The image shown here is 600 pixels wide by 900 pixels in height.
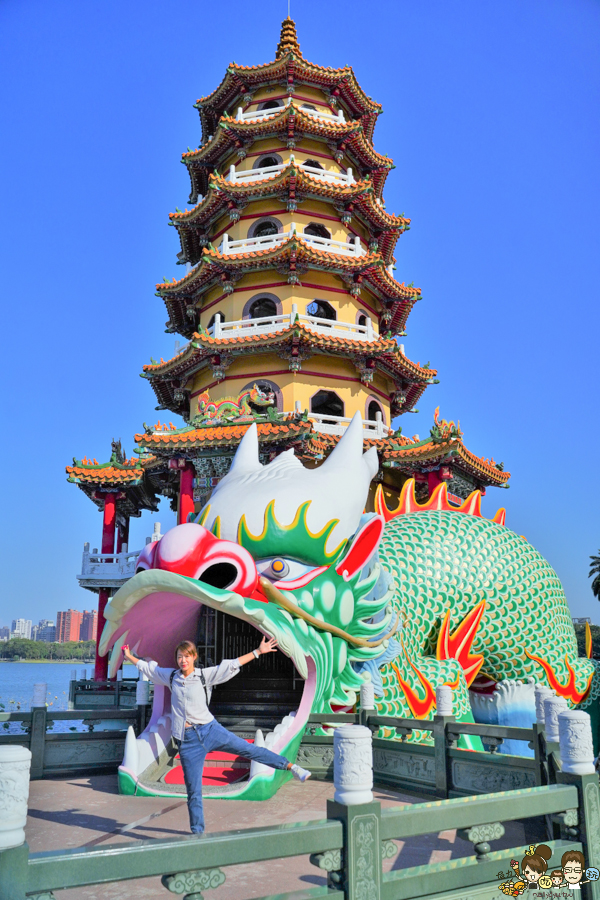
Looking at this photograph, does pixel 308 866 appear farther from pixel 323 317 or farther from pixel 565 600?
pixel 323 317

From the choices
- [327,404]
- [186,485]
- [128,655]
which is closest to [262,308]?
[327,404]

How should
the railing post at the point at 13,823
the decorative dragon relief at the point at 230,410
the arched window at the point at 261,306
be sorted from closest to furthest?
1. the railing post at the point at 13,823
2. the decorative dragon relief at the point at 230,410
3. the arched window at the point at 261,306

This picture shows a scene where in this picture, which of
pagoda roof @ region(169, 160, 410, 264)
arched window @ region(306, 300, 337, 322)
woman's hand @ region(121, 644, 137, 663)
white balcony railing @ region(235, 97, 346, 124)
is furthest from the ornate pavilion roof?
woman's hand @ region(121, 644, 137, 663)

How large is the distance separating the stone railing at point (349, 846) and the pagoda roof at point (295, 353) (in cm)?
1229

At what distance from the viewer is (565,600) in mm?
9992

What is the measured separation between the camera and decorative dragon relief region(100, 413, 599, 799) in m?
5.48

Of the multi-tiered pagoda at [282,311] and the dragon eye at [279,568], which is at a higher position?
the multi-tiered pagoda at [282,311]

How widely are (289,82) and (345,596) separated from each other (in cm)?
1640

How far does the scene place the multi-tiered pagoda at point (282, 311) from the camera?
582 inches

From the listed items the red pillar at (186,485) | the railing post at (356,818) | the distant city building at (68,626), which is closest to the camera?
the railing post at (356,818)

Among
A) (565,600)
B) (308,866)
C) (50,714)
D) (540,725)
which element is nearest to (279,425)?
(565,600)

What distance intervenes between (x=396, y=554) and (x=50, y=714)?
4.12 metres

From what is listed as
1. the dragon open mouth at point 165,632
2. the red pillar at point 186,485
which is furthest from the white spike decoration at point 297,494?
the red pillar at point 186,485

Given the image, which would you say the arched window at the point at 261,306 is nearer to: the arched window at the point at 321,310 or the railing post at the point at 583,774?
the arched window at the point at 321,310
